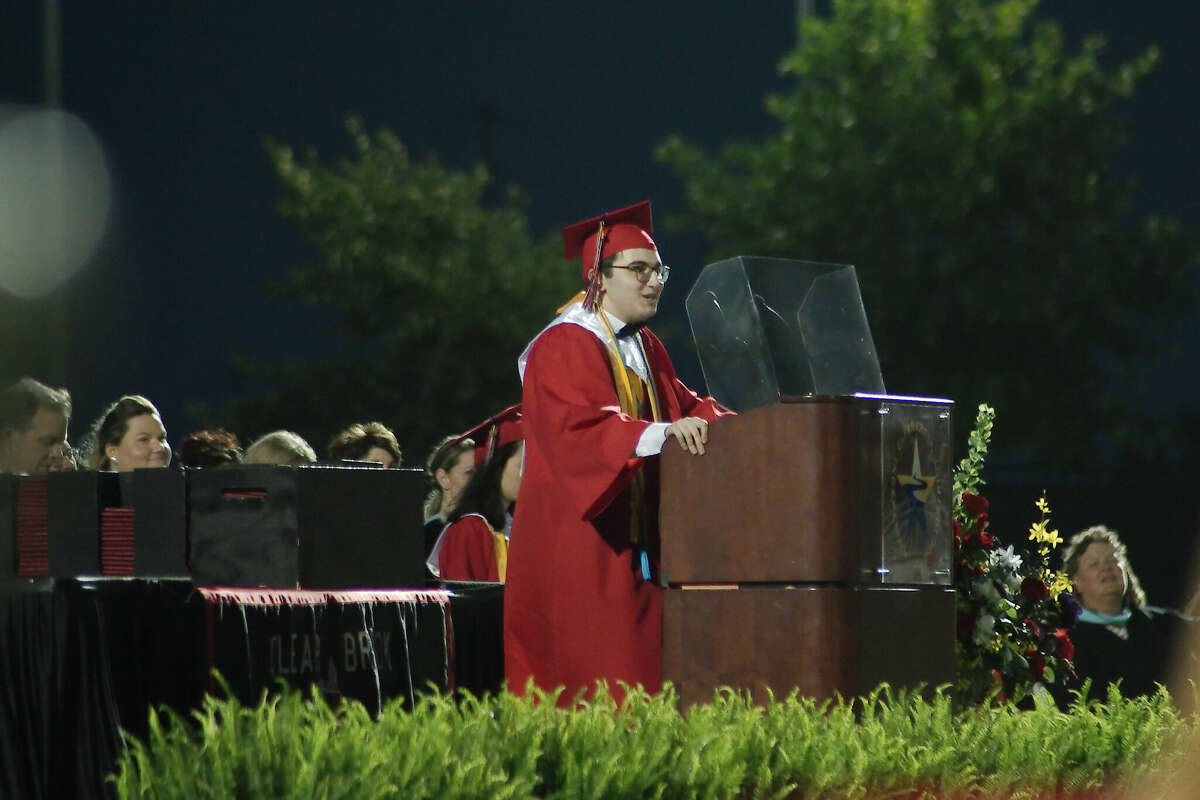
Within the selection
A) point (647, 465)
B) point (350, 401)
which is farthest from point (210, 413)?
point (647, 465)

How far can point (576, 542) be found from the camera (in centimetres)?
560

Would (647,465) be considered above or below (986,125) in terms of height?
below

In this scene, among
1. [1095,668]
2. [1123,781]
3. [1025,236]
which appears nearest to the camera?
[1123,781]

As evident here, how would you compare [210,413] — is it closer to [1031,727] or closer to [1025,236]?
[1025,236]

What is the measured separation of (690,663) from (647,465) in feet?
2.71

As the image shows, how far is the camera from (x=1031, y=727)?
442 cm

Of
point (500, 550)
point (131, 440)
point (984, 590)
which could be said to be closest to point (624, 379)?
point (984, 590)

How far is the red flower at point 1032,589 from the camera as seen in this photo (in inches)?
242

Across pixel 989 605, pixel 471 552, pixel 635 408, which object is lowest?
pixel 989 605

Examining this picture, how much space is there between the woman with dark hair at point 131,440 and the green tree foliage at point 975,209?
64.6 ft

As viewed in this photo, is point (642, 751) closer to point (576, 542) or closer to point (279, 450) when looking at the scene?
point (576, 542)

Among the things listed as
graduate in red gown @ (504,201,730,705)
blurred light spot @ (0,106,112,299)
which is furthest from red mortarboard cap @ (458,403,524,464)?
blurred light spot @ (0,106,112,299)

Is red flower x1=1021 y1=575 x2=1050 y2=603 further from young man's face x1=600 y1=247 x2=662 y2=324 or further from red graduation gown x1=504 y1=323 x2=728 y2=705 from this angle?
young man's face x1=600 y1=247 x2=662 y2=324

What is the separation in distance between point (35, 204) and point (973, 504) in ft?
64.8
